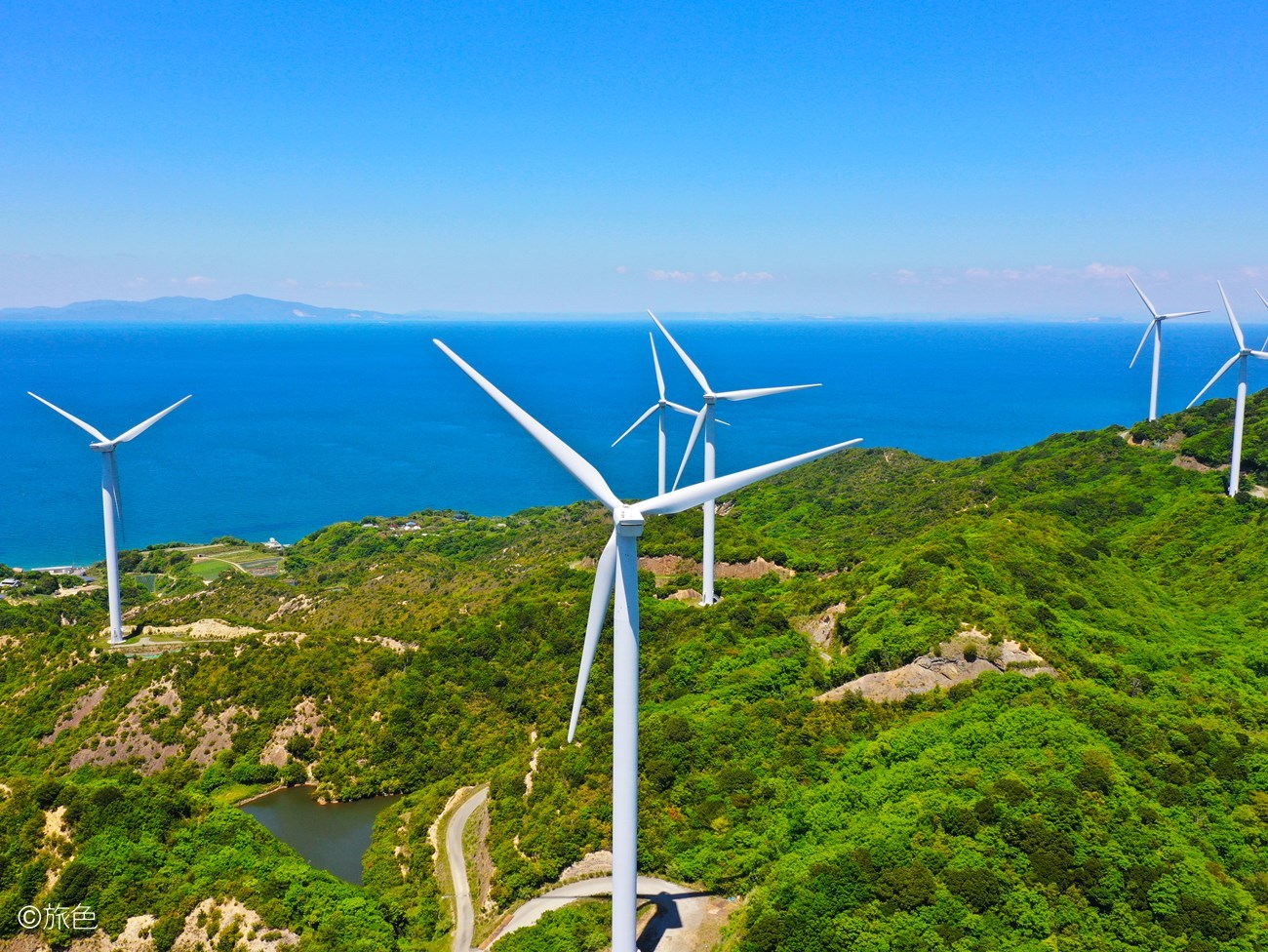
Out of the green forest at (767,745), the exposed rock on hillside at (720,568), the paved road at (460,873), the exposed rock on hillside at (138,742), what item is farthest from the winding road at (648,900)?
the exposed rock on hillside at (720,568)

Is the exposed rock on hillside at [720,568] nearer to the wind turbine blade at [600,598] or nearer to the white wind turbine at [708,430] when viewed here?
→ the white wind turbine at [708,430]

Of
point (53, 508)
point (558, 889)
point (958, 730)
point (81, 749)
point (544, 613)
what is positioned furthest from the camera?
point (53, 508)

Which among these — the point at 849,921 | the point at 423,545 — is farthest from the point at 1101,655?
the point at 423,545

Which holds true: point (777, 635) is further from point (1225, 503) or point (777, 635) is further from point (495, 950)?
point (1225, 503)

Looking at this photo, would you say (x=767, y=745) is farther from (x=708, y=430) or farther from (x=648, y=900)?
(x=708, y=430)

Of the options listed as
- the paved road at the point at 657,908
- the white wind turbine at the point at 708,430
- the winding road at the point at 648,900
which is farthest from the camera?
the white wind turbine at the point at 708,430

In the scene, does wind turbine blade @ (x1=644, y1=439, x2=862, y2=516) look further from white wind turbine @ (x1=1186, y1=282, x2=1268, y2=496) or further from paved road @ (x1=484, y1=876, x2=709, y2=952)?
white wind turbine @ (x1=1186, y1=282, x2=1268, y2=496)
